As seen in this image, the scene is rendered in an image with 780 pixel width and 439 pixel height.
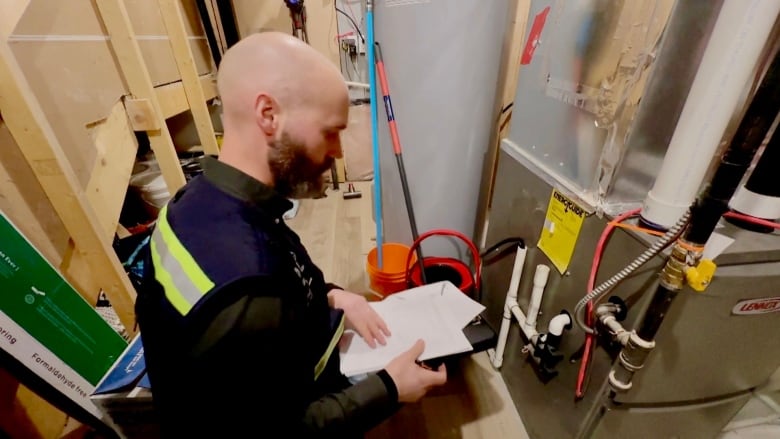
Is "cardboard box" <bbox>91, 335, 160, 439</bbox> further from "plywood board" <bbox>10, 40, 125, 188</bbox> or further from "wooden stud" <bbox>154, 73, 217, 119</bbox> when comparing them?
"wooden stud" <bbox>154, 73, 217, 119</bbox>

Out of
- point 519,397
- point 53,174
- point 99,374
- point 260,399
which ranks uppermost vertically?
point 53,174

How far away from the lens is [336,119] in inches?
25.2

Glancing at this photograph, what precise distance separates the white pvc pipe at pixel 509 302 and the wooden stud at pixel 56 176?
1.41 meters

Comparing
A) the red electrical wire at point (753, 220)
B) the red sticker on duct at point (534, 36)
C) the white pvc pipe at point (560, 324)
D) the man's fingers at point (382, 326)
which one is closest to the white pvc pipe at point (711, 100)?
the red electrical wire at point (753, 220)

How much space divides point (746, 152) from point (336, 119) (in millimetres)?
638

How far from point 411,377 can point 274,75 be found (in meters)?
0.68

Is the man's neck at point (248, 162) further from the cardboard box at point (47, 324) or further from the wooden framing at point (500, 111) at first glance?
the wooden framing at point (500, 111)

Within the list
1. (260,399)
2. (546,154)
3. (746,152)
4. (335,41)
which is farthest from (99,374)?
(335,41)

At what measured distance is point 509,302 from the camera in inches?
46.1

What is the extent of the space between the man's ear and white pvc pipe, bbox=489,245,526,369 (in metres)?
0.84

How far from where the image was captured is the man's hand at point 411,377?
715 mm

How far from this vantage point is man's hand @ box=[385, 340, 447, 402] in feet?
2.35

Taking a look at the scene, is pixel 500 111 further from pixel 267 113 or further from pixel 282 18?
pixel 282 18

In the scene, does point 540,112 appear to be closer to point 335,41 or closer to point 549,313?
point 549,313
